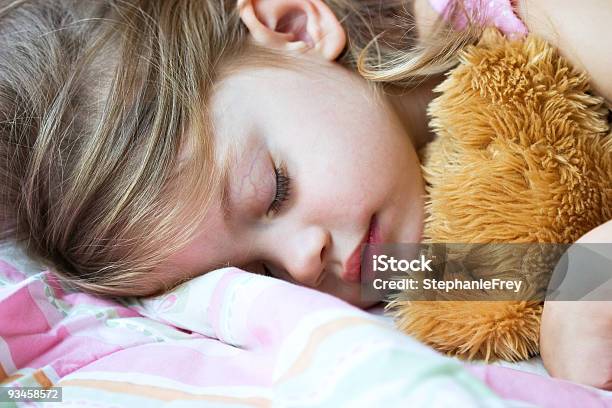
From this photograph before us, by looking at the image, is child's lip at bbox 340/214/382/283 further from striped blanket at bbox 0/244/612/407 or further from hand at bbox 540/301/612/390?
hand at bbox 540/301/612/390

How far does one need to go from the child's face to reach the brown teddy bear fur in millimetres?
59

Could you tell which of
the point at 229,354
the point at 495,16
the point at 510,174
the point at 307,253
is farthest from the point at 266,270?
the point at 495,16

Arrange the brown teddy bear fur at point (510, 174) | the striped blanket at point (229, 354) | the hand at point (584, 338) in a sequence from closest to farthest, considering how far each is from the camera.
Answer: the striped blanket at point (229, 354) < the hand at point (584, 338) < the brown teddy bear fur at point (510, 174)

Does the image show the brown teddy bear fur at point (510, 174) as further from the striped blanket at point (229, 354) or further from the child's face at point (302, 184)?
the striped blanket at point (229, 354)

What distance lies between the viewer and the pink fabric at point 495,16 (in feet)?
3.01

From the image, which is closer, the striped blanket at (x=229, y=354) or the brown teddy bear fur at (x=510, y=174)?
the striped blanket at (x=229, y=354)

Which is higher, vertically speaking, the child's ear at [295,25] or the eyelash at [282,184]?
the child's ear at [295,25]

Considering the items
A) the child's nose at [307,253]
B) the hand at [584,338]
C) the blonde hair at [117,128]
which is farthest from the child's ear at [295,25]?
the hand at [584,338]

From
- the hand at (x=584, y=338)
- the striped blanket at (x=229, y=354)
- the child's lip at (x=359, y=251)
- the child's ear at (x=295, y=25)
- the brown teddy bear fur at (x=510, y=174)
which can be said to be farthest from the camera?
the child's ear at (x=295, y=25)

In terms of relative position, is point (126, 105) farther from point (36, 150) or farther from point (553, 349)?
point (553, 349)

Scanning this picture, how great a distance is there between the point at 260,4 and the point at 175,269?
0.42 meters

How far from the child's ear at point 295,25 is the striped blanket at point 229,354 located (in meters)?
0.36

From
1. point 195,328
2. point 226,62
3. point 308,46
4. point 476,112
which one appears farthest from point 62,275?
point 476,112

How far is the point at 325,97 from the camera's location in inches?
36.5
